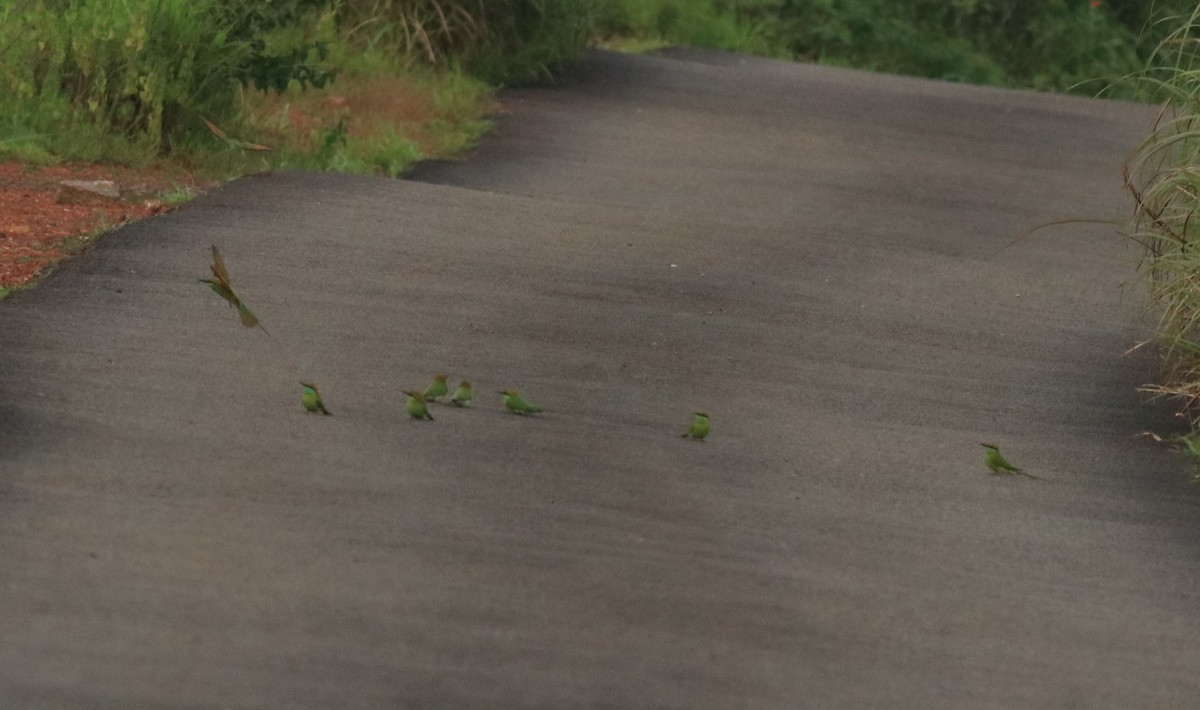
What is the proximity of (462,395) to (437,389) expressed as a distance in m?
0.09

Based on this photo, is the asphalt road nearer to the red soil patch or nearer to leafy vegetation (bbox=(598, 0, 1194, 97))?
the red soil patch

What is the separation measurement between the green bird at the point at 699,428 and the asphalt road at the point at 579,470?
4 cm

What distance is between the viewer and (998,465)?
24.0ft

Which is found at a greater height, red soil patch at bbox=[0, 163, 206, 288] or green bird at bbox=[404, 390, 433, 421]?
green bird at bbox=[404, 390, 433, 421]

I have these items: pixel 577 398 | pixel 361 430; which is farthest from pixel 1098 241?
pixel 361 430

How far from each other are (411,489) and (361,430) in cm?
62

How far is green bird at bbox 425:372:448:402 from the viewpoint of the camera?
23.9ft

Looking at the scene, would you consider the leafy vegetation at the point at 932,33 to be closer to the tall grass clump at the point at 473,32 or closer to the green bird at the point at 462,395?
the tall grass clump at the point at 473,32

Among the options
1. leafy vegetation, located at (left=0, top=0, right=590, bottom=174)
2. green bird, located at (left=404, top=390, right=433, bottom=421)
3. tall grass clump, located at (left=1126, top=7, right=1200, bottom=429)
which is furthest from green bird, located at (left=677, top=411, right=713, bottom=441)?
leafy vegetation, located at (left=0, top=0, right=590, bottom=174)

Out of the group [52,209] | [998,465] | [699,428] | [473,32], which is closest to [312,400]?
[699,428]

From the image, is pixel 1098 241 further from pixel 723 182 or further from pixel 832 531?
pixel 832 531

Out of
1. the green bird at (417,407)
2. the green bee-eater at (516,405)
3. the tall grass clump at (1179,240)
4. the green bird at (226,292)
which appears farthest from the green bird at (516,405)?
the tall grass clump at (1179,240)

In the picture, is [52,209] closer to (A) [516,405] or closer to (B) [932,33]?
(A) [516,405]

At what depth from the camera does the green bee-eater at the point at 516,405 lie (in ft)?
24.0
